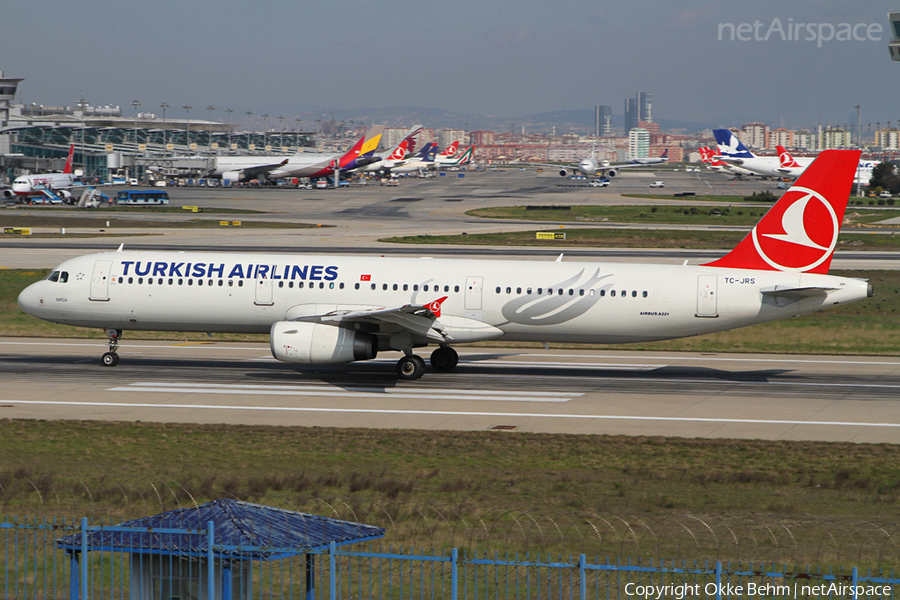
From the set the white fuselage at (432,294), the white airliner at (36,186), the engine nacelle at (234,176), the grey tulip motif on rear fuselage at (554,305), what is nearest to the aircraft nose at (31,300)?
the white fuselage at (432,294)

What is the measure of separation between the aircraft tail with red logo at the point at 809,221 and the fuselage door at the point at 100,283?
24698 mm

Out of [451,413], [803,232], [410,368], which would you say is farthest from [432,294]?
[803,232]

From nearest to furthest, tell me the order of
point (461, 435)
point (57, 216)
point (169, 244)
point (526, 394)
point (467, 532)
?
point (467, 532) < point (461, 435) < point (526, 394) < point (169, 244) < point (57, 216)

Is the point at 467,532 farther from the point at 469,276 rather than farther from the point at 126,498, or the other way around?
the point at 469,276

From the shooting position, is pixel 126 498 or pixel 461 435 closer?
pixel 126 498

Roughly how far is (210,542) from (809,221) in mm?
29715

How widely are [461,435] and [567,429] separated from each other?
3.50 m

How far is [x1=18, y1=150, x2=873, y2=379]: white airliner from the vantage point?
3341cm

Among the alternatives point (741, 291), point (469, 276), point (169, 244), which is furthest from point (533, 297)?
point (169, 244)

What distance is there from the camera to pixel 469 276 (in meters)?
35.1

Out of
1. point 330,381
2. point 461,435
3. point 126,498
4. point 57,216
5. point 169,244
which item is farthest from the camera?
point 57,216

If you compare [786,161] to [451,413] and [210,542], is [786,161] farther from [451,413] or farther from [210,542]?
[210,542]

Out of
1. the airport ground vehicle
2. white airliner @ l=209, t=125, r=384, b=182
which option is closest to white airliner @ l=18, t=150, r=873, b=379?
the airport ground vehicle

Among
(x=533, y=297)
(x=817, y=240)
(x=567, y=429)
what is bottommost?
(x=567, y=429)
